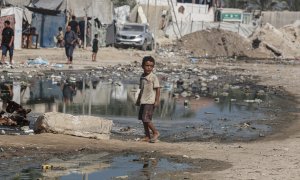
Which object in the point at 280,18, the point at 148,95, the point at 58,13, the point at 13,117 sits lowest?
the point at 13,117

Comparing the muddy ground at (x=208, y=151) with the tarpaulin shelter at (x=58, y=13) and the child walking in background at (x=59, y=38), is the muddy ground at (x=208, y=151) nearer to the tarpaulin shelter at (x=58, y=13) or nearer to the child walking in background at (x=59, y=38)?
the tarpaulin shelter at (x=58, y=13)

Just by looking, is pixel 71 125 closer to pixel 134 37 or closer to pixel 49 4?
pixel 49 4

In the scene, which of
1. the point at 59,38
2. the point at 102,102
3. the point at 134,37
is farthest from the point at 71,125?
the point at 134,37

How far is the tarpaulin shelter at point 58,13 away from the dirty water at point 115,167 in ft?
100

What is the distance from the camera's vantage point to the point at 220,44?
185ft

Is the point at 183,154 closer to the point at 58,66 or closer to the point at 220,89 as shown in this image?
the point at 220,89

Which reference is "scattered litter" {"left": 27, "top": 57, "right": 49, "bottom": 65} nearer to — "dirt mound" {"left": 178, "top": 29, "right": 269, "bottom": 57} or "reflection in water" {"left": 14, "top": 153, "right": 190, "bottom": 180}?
"reflection in water" {"left": 14, "top": 153, "right": 190, "bottom": 180}

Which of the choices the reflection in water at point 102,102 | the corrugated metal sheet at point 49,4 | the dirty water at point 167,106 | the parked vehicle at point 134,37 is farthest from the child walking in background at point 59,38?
the reflection in water at point 102,102

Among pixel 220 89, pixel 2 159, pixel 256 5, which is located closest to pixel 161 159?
pixel 2 159

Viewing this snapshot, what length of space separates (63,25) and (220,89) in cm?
1843

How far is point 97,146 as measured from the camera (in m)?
10.5

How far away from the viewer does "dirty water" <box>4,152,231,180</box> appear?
27.7ft

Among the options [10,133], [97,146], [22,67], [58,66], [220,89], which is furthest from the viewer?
[58,66]

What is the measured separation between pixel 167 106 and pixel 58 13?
79.0 ft
